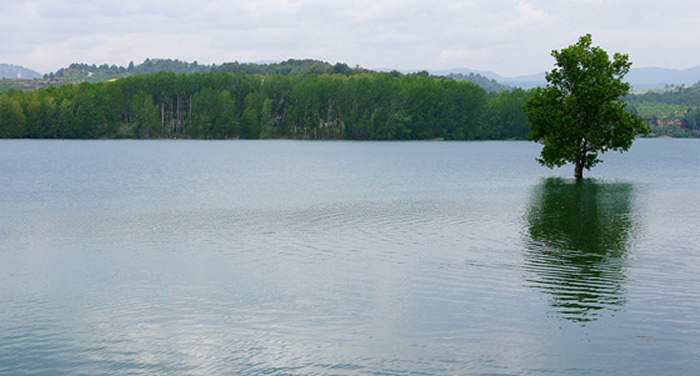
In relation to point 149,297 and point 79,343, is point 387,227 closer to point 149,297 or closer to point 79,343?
point 149,297

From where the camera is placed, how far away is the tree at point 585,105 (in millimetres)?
58844

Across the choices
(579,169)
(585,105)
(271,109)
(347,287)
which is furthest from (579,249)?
(271,109)

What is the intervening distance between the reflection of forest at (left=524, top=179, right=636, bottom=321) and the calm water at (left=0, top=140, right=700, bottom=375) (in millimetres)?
100

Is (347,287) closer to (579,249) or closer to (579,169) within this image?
(579,249)

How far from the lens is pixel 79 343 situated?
601 inches

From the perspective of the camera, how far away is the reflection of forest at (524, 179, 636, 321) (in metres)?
18.9

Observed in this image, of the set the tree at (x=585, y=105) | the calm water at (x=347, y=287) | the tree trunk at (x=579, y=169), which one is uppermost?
the tree at (x=585, y=105)

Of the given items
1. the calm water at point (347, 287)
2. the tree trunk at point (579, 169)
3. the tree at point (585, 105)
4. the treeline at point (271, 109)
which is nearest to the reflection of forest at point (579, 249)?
the calm water at point (347, 287)

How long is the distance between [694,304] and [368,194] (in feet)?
106

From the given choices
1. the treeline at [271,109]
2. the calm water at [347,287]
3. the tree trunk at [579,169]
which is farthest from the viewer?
the treeline at [271,109]

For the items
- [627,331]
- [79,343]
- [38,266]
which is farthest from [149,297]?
[627,331]

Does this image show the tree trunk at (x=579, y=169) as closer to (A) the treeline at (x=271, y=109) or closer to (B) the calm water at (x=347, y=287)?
(B) the calm water at (x=347, y=287)

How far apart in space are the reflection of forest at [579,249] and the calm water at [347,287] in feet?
0.33

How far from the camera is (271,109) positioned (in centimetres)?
18825
